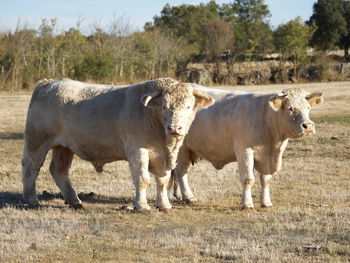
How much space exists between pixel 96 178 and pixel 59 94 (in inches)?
125

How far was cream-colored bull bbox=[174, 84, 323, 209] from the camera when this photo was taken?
10586 mm

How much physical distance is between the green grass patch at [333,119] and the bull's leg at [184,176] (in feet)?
45.7

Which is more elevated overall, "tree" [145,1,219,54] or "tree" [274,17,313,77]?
"tree" [145,1,219,54]

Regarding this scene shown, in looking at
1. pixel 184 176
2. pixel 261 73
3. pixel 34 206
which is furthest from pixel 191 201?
pixel 261 73

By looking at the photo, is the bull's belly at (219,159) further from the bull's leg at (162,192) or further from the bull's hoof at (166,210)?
the bull's hoof at (166,210)

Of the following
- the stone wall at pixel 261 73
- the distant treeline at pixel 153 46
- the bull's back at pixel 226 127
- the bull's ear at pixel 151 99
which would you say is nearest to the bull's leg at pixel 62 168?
the bull's back at pixel 226 127

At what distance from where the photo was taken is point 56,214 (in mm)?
10172

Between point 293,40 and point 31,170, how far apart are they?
164ft

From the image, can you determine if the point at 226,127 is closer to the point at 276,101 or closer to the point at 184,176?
the point at 276,101

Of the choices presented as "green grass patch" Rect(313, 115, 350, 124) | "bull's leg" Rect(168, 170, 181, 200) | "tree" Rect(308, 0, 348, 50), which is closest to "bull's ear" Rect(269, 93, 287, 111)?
"bull's leg" Rect(168, 170, 181, 200)

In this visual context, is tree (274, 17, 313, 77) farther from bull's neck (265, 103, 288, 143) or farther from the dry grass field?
bull's neck (265, 103, 288, 143)

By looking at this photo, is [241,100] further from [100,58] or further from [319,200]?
[100,58]

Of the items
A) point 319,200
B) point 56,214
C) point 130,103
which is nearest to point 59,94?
point 130,103

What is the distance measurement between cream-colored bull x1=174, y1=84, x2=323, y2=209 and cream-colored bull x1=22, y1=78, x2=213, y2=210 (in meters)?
1.05
